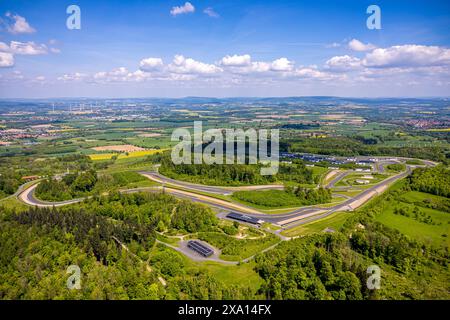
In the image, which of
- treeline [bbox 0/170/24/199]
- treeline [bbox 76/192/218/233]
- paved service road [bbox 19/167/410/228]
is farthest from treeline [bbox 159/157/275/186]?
treeline [bbox 0/170/24/199]

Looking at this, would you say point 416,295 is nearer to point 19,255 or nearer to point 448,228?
point 448,228

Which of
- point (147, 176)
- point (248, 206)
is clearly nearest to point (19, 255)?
point (248, 206)

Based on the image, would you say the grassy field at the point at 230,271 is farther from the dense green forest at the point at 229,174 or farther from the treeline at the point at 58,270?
the dense green forest at the point at 229,174

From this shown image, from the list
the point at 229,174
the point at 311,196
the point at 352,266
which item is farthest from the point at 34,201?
the point at 352,266

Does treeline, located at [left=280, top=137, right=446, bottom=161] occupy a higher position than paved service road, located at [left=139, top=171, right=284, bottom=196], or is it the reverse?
treeline, located at [left=280, top=137, right=446, bottom=161]

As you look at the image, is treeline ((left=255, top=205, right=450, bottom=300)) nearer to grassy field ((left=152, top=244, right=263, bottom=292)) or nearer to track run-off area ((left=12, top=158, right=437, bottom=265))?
grassy field ((left=152, top=244, right=263, bottom=292))
